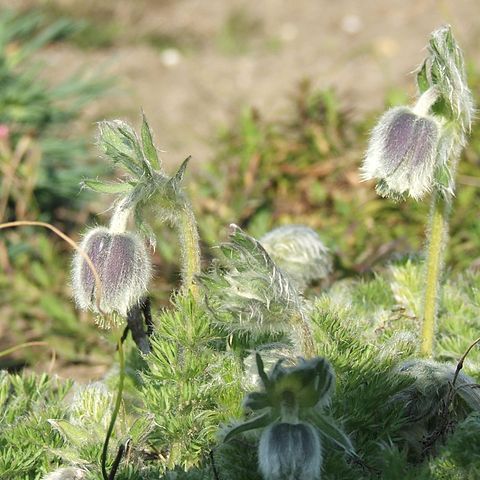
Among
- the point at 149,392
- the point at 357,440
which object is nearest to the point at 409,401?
the point at 357,440

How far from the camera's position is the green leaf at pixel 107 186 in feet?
6.49

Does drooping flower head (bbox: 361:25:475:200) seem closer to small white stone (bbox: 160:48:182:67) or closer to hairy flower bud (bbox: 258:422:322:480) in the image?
hairy flower bud (bbox: 258:422:322:480)

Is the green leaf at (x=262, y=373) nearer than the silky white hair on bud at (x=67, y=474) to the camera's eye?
Yes

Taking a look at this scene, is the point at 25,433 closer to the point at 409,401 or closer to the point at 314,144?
the point at 409,401

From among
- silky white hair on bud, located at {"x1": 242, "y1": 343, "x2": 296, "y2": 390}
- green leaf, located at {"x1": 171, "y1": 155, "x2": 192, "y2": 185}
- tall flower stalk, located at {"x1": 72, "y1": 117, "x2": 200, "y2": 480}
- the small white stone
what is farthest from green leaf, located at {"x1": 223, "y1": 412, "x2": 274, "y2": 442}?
the small white stone

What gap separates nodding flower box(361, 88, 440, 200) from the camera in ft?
6.50

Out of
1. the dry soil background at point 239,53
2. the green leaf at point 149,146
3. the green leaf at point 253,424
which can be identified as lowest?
the green leaf at point 253,424

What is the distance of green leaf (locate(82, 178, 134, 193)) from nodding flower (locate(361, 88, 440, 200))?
0.51 metres

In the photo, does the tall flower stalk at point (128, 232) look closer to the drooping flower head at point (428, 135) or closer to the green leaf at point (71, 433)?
the green leaf at point (71, 433)

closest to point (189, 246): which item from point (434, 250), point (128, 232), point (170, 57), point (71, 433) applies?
point (128, 232)

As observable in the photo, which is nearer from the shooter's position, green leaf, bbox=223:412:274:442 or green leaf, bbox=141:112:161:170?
green leaf, bbox=223:412:274:442

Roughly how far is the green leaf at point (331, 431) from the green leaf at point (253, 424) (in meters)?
0.08

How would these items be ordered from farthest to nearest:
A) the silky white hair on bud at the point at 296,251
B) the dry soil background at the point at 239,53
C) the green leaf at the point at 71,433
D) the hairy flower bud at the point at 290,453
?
the dry soil background at the point at 239,53 < the silky white hair on bud at the point at 296,251 < the green leaf at the point at 71,433 < the hairy flower bud at the point at 290,453

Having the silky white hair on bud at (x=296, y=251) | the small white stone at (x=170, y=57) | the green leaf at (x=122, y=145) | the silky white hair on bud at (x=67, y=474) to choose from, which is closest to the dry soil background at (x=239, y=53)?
the small white stone at (x=170, y=57)
